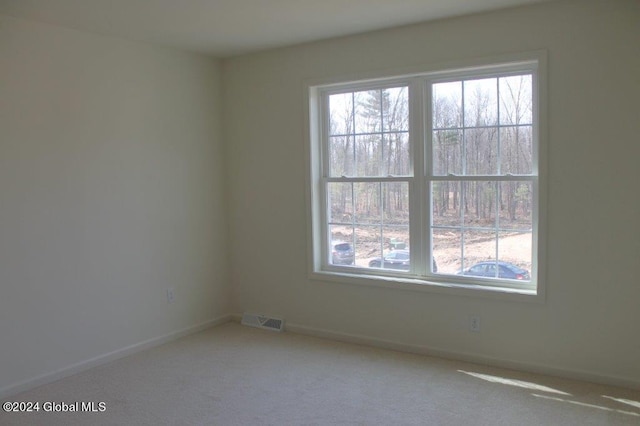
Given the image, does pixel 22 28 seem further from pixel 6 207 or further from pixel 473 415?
pixel 473 415

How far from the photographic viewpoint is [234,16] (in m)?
3.54

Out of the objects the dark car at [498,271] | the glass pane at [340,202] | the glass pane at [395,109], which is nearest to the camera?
the dark car at [498,271]

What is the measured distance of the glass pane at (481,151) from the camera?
3.73 meters

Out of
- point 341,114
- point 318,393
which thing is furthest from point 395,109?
point 318,393

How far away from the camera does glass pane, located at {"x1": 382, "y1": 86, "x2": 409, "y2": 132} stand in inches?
160

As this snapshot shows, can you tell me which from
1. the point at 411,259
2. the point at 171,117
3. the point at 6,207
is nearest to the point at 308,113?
the point at 171,117

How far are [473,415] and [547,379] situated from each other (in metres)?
0.78

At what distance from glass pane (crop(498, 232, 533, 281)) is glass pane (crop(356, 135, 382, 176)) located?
1.09 m

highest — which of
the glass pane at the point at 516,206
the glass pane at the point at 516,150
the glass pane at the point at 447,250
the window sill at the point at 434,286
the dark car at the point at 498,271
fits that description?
the glass pane at the point at 516,150

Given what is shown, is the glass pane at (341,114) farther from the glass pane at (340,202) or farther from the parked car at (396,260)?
the parked car at (396,260)

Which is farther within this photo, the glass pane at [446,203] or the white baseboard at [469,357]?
the glass pane at [446,203]

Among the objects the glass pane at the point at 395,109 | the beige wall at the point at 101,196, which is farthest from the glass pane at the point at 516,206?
the beige wall at the point at 101,196

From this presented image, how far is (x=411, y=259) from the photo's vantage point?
4129mm

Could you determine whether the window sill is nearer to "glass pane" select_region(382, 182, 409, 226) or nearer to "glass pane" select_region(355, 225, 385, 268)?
"glass pane" select_region(355, 225, 385, 268)
